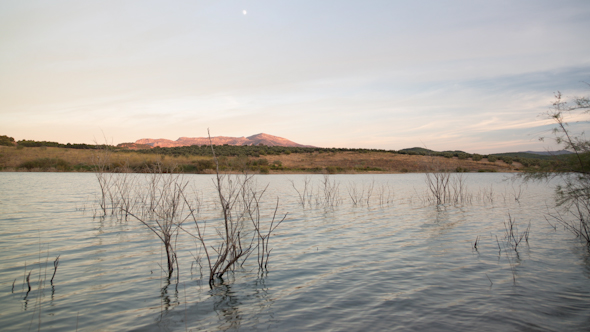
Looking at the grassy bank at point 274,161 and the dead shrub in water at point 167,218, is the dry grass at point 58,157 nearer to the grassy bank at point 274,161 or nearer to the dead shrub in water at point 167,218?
the grassy bank at point 274,161

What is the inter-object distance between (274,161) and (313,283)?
51.1 m

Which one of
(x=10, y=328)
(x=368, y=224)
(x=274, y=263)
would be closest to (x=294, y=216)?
(x=368, y=224)

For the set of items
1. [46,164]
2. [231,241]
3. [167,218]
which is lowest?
[231,241]

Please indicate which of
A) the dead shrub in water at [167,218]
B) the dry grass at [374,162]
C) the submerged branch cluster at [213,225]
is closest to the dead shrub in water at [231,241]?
the submerged branch cluster at [213,225]

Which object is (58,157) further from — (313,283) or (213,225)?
(313,283)

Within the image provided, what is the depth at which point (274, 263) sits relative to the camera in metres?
7.05

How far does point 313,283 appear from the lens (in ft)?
18.9

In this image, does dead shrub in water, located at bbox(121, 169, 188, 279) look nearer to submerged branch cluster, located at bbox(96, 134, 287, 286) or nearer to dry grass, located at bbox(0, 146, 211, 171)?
submerged branch cluster, located at bbox(96, 134, 287, 286)

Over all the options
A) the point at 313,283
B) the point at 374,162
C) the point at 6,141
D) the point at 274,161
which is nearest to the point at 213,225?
the point at 313,283

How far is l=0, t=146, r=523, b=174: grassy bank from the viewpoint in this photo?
4378 cm

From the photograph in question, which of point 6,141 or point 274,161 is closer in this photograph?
point 6,141

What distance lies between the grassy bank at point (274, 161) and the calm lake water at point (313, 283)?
3146cm

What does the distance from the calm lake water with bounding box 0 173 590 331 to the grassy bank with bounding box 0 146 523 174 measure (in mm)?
31458

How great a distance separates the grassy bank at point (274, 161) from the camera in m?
43.8
